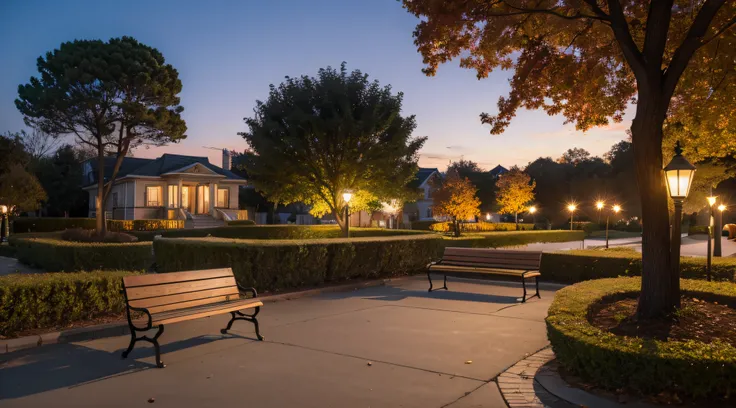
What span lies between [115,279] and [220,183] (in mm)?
39829

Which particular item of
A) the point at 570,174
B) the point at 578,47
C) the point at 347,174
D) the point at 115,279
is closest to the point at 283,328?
the point at 115,279

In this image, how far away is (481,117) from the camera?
33.0 feet

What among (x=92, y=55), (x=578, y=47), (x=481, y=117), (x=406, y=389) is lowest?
(x=406, y=389)

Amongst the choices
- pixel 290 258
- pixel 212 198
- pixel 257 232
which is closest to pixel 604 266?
pixel 290 258

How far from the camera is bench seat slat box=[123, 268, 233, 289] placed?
22.2ft

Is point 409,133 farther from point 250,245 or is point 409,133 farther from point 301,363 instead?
point 301,363

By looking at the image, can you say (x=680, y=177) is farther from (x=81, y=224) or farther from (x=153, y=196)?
(x=153, y=196)

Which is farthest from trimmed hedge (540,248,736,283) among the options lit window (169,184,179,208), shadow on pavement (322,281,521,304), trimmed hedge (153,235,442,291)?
lit window (169,184,179,208)

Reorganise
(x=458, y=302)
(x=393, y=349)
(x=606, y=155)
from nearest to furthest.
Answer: (x=393, y=349), (x=458, y=302), (x=606, y=155)

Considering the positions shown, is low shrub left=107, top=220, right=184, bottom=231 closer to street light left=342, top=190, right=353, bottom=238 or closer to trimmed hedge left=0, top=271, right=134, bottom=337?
street light left=342, top=190, right=353, bottom=238

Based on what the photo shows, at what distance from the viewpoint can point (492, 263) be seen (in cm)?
1252

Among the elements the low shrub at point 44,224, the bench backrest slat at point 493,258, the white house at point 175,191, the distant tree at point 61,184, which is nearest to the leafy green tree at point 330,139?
the bench backrest slat at point 493,258

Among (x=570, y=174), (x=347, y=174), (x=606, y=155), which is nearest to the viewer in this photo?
(x=347, y=174)

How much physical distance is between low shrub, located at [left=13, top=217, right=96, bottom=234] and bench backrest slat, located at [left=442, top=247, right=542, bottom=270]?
117 feet
